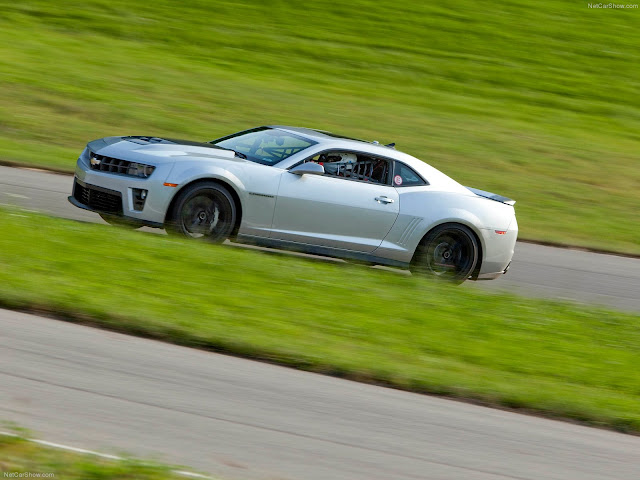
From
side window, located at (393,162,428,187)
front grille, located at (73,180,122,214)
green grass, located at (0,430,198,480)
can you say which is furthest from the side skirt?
green grass, located at (0,430,198,480)

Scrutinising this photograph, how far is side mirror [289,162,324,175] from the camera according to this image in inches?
361

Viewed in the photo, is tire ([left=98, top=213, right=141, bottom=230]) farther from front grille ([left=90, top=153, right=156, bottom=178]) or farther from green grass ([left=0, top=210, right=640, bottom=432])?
front grille ([left=90, top=153, right=156, bottom=178])

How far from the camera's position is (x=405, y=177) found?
9.88m

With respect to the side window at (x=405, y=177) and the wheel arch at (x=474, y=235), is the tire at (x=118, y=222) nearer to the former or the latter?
the side window at (x=405, y=177)

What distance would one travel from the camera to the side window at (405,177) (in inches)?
387

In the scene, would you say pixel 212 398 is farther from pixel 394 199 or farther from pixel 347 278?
pixel 394 199

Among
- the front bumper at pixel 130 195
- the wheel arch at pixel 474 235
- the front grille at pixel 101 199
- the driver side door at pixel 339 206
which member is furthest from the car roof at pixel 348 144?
the front grille at pixel 101 199

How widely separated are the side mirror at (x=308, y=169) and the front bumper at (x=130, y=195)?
1.28 m

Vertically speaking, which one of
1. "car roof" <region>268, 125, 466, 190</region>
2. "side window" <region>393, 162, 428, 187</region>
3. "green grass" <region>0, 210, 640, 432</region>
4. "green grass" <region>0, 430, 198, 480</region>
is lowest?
"green grass" <region>0, 430, 198, 480</region>

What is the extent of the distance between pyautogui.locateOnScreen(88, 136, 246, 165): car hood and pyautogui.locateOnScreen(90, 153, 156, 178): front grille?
4cm

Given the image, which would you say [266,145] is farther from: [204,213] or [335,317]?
[335,317]

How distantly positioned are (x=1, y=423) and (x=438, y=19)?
24968 millimetres

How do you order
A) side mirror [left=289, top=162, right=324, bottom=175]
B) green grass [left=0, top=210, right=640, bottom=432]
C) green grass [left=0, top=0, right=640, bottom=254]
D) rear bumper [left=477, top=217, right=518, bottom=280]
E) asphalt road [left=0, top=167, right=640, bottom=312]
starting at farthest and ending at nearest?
green grass [left=0, top=0, right=640, bottom=254], asphalt road [left=0, top=167, right=640, bottom=312], rear bumper [left=477, top=217, right=518, bottom=280], side mirror [left=289, top=162, right=324, bottom=175], green grass [left=0, top=210, right=640, bottom=432]

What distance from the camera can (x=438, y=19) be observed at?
27750 mm
